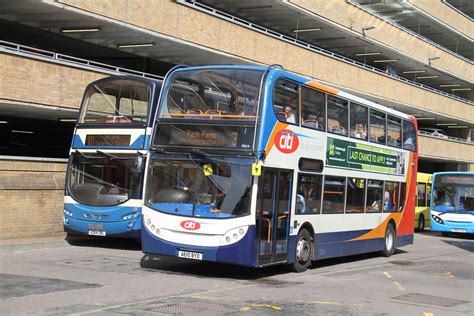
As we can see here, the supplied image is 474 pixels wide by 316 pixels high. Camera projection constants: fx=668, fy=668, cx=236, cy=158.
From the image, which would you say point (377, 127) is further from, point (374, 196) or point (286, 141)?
point (286, 141)

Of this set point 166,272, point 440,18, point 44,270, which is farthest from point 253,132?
point 440,18

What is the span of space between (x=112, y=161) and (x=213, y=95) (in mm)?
4871

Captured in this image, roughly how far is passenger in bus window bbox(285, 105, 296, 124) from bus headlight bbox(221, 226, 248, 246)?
8.13ft

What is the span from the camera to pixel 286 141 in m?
12.7

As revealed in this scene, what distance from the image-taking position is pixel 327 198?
577 inches

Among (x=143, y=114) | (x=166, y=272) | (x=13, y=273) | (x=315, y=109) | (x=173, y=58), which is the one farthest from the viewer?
(x=173, y=58)

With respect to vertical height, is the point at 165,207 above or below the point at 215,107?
below

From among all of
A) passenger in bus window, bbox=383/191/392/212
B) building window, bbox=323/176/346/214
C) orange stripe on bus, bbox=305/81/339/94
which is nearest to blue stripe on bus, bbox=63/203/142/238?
building window, bbox=323/176/346/214

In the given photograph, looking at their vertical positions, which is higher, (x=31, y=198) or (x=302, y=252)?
(x=31, y=198)

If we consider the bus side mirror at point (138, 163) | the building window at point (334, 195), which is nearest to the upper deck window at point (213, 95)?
the building window at point (334, 195)

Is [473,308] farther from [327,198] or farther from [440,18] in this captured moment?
[440,18]

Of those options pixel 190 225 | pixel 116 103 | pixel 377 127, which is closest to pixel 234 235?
pixel 190 225

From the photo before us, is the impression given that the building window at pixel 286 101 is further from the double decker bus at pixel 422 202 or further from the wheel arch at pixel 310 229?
the double decker bus at pixel 422 202

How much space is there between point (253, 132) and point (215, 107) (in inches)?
38.1
